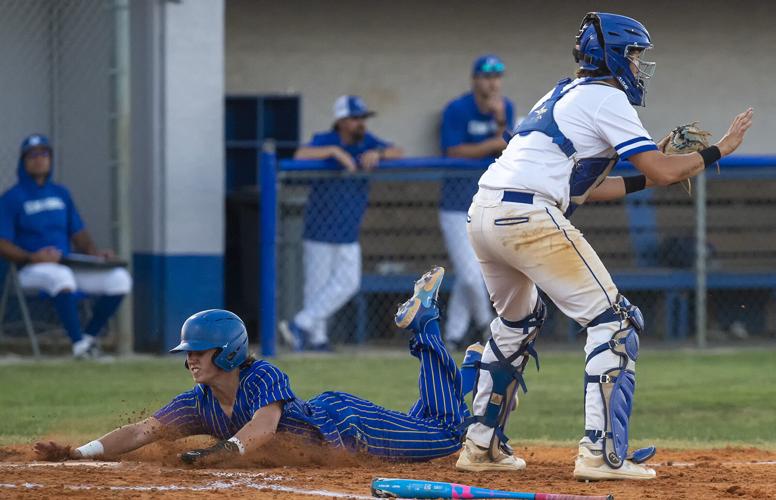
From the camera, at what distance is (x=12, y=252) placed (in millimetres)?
11938

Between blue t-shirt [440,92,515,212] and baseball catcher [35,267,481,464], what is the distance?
6.09 meters

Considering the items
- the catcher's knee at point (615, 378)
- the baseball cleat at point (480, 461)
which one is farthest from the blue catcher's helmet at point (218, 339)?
the catcher's knee at point (615, 378)

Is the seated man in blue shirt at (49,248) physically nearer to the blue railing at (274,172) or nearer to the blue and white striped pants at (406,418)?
the blue railing at (274,172)

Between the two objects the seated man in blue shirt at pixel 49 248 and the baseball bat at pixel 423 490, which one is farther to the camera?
the seated man in blue shirt at pixel 49 248

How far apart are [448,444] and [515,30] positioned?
9259 mm

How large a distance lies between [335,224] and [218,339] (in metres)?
6.86

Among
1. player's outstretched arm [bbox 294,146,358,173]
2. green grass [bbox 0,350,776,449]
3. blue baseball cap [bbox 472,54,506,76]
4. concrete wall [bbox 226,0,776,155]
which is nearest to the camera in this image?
green grass [bbox 0,350,776,449]

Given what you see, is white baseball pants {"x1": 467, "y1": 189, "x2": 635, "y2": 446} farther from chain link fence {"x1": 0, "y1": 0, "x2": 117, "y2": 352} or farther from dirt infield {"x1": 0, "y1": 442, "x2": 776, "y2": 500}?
chain link fence {"x1": 0, "y1": 0, "x2": 117, "y2": 352}

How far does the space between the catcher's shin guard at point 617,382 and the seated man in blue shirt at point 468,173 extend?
6812mm

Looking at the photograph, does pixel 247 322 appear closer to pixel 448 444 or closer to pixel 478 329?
pixel 478 329

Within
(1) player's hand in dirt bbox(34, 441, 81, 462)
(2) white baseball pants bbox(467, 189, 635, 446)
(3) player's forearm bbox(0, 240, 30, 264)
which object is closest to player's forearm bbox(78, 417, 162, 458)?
(1) player's hand in dirt bbox(34, 441, 81, 462)

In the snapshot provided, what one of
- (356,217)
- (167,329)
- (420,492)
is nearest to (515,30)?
(356,217)

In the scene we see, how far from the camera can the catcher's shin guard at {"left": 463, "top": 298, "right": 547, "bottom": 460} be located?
6375mm

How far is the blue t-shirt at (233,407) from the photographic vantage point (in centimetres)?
611
